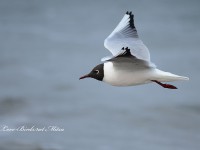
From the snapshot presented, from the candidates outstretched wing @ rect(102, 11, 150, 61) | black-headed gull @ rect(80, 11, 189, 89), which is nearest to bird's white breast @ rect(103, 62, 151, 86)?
black-headed gull @ rect(80, 11, 189, 89)

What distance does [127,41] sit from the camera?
4742 mm

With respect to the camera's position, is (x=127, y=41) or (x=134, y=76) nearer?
(x=134, y=76)

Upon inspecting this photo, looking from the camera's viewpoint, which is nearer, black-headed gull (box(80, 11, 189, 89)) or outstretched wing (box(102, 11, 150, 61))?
black-headed gull (box(80, 11, 189, 89))

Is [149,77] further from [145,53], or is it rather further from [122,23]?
[122,23]

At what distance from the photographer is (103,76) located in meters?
4.48

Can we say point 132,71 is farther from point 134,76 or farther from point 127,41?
point 127,41

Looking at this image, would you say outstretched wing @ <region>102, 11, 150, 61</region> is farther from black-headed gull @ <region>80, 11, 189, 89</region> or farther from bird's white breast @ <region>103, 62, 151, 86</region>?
bird's white breast @ <region>103, 62, 151, 86</region>

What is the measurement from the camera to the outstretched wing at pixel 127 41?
4480mm

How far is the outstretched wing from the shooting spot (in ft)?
14.7

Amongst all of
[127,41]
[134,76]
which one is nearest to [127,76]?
[134,76]

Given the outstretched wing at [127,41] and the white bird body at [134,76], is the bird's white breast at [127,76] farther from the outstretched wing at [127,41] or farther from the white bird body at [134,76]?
the outstretched wing at [127,41]

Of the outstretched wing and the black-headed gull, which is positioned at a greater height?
the outstretched wing

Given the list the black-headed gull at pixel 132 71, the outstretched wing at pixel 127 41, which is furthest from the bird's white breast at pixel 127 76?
the outstretched wing at pixel 127 41

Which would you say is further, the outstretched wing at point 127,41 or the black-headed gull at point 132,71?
the outstretched wing at point 127,41
